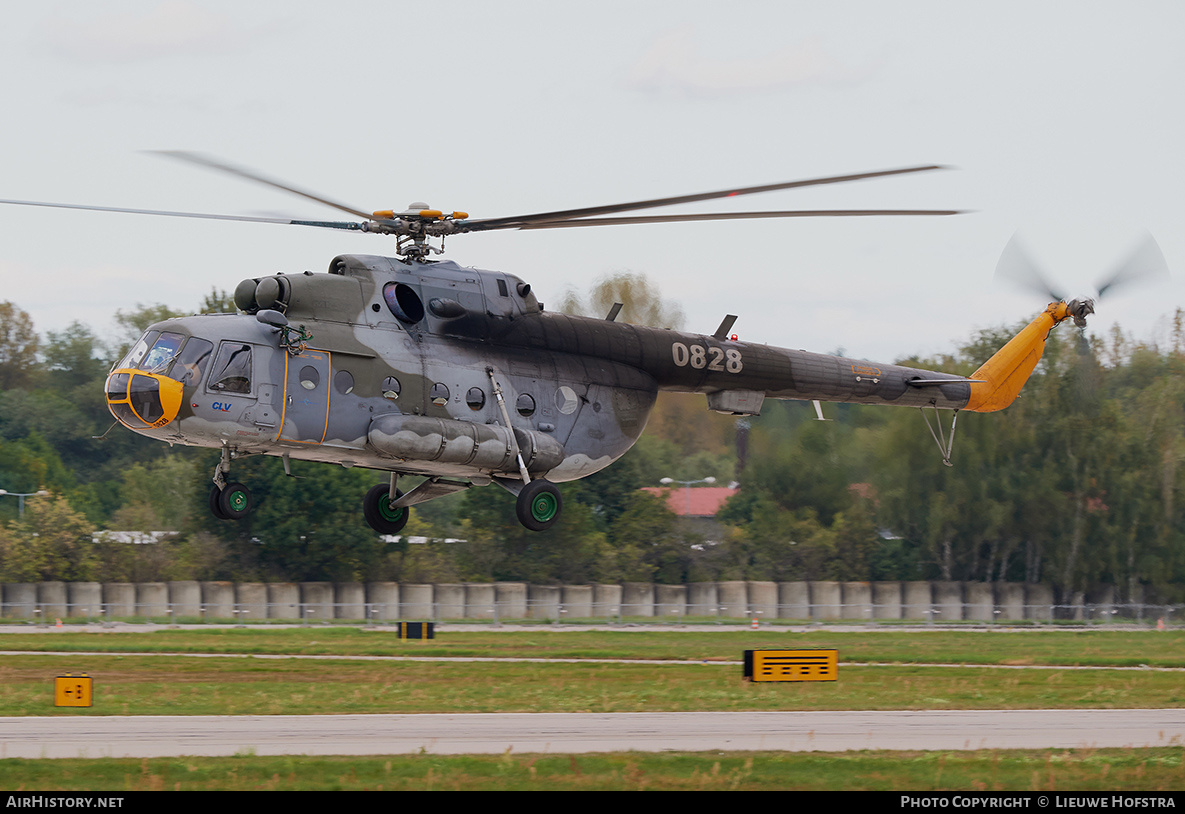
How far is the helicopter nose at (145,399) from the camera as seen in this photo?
19125mm

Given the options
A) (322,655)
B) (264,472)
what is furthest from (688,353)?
(264,472)

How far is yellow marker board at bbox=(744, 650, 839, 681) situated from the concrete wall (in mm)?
21602

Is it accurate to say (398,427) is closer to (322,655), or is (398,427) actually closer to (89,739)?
(89,739)

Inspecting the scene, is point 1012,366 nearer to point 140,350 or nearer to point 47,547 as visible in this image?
point 140,350

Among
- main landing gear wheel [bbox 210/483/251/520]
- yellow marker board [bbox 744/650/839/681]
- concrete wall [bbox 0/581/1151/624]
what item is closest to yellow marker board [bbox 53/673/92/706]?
main landing gear wheel [bbox 210/483/251/520]

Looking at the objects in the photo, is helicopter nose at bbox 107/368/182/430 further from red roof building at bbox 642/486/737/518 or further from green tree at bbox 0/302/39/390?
green tree at bbox 0/302/39/390

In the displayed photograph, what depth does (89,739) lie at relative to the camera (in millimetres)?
18031

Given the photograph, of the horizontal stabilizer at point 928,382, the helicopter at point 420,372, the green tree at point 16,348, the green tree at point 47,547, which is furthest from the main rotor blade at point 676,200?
the green tree at point 16,348

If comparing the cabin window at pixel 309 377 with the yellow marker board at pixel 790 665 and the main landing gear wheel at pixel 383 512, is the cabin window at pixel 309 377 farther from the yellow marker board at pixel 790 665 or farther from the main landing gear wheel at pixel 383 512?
the yellow marker board at pixel 790 665

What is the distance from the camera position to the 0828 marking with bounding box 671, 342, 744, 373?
2473cm

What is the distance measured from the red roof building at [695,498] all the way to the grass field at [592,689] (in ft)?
51.1

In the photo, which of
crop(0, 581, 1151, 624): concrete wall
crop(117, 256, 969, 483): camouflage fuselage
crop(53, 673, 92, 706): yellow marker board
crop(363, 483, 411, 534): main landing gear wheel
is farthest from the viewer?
crop(0, 581, 1151, 624): concrete wall

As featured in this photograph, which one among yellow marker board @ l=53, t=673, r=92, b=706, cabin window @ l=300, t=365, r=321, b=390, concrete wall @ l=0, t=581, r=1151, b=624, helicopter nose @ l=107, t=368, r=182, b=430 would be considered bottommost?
concrete wall @ l=0, t=581, r=1151, b=624
